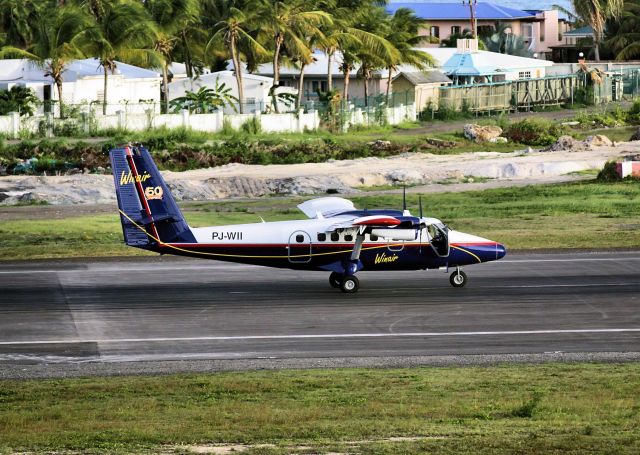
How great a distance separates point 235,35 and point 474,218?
1411 inches

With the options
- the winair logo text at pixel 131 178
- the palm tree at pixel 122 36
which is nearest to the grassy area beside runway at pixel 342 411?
the winair logo text at pixel 131 178

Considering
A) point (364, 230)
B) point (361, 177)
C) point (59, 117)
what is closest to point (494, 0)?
point (59, 117)

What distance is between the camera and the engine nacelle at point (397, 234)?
Answer: 3209 centimetres

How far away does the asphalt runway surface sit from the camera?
25.6 m

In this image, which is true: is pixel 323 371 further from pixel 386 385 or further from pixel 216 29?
pixel 216 29

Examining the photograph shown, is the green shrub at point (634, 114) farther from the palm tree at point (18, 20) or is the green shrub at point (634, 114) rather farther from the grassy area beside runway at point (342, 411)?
the grassy area beside runway at point (342, 411)

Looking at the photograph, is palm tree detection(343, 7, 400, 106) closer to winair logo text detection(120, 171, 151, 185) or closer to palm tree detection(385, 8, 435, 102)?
palm tree detection(385, 8, 435, 102)

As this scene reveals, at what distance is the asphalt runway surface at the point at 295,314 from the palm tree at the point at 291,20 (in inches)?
1661

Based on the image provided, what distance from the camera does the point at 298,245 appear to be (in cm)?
3197

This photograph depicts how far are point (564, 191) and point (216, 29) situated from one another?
115 ft

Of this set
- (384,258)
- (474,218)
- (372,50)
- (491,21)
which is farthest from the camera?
(491,21)

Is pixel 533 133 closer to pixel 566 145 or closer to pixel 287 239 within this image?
pixel 566 145

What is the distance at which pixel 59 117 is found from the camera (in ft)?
241

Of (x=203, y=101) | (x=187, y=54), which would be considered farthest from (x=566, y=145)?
(x=187, y=54)
